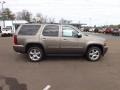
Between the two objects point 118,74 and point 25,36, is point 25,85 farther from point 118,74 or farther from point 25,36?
point 25,36

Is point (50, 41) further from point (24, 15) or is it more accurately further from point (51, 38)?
point (24, 15)

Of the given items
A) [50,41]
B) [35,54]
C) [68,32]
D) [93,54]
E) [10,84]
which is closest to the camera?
[10,84]

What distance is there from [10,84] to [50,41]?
4349mm

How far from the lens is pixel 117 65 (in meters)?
11.0

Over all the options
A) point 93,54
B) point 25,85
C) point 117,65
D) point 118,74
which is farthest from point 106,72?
point 25,85

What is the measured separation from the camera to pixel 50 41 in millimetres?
11641

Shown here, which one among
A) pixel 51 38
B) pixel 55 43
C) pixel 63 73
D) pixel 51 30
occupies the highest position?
pixel 51 30

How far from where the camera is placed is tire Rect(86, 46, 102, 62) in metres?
12.0

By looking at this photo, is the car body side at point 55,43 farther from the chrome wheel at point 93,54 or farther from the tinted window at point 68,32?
the chrome wheel at point 93,54

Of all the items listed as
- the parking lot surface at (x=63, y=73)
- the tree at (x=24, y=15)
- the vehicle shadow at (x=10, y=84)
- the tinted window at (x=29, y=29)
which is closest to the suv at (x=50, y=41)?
the tinted window at (x=29, y=29)

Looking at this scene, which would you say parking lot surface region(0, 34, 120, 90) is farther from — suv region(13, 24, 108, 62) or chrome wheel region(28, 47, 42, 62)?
suv region(13, 24, 108, 62)

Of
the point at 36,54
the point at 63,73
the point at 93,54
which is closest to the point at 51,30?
the point at 36,54

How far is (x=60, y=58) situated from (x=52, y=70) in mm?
2787

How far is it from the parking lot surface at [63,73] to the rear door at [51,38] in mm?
619
